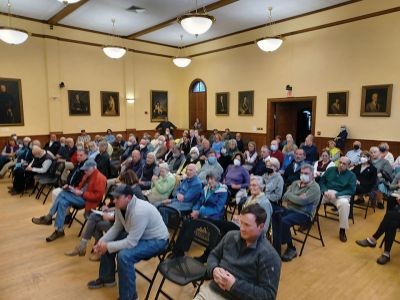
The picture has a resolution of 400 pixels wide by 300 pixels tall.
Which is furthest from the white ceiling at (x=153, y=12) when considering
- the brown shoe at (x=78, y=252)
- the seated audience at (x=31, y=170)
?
the brown shoe at (x=78, y=252)

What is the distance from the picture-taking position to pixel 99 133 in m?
12.1

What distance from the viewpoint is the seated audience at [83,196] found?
4254mm

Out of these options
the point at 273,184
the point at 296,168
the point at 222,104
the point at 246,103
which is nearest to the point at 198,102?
the point at 222,104

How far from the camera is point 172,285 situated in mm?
3197

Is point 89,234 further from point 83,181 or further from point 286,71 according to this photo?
point 286,71

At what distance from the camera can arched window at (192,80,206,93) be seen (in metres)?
13.7

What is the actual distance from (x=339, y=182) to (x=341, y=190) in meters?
0.13

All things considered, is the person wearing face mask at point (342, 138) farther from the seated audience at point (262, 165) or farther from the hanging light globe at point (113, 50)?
the hanging light globe at point (113, 50)

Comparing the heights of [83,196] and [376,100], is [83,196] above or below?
below

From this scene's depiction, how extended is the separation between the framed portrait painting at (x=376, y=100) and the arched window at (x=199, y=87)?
23.6 feet

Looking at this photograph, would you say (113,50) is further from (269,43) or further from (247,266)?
(247,266)

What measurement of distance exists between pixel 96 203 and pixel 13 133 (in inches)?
308

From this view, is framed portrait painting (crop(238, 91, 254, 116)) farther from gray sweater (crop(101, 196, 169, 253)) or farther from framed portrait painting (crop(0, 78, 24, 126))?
gray sweater (crop(101, 196, 169, 253))

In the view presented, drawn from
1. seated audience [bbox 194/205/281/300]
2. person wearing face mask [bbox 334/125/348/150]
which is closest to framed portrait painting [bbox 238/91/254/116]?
person wearing face mask [bbox 334/125/348/150]
